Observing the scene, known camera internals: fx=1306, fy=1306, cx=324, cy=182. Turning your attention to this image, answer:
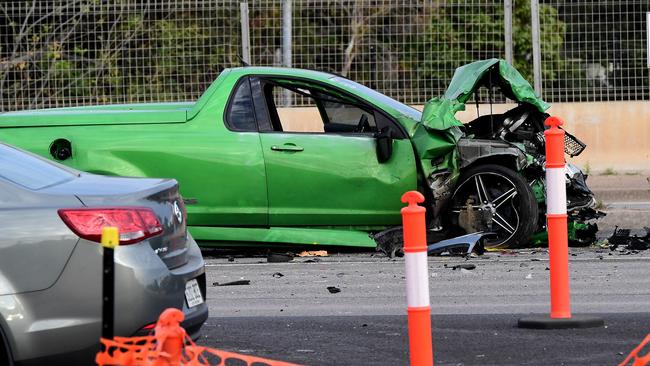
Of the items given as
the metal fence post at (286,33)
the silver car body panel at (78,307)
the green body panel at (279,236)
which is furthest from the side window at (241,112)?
the metal fence post at (286,33)

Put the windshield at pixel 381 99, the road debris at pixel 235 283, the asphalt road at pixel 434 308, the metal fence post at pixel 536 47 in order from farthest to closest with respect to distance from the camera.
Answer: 1. the metal fence post at pixel 536 47
2. the windshield at pixel 381 99
3. the road debris at pixel 235 283
4. the asphalt road at pixel 434 308

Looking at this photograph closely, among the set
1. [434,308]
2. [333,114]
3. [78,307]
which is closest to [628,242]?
[333,114]

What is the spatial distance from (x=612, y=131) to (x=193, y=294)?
12.0 metres

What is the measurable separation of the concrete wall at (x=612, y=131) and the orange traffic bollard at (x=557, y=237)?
33.1 feet

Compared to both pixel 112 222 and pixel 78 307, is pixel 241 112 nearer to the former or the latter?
pixel 112 222

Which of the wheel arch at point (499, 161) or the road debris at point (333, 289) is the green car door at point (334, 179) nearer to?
the wheel arch at point (499, 161)

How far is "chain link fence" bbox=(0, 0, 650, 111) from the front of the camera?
1739cm

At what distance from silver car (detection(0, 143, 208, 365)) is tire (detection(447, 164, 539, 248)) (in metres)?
4.88

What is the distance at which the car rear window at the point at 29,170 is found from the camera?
6055mm

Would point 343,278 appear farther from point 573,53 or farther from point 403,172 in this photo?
point 573,53

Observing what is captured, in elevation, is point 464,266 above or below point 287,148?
below

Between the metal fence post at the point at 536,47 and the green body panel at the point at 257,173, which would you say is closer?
the green body panel at the point at 257,173

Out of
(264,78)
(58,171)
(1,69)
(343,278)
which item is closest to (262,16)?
(1,69)

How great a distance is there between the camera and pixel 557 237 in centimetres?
721
